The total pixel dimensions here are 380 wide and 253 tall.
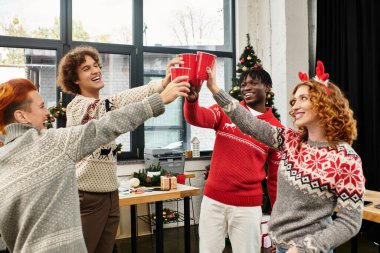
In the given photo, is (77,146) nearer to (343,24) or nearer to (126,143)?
(126,143)

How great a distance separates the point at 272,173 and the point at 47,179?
1.28 meters

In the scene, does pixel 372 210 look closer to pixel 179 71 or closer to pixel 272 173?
pixel 272 173

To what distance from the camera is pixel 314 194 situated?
1.35 meters

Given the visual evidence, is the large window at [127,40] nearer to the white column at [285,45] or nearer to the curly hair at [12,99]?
the white column at [285,45]

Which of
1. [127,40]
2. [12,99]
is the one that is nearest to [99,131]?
[12,99]

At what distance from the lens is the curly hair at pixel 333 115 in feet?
4.66

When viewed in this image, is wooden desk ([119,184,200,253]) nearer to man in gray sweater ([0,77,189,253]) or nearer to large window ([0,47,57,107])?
man in gray sweater ([0,77,189,253])

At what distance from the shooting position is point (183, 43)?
534 centimetres

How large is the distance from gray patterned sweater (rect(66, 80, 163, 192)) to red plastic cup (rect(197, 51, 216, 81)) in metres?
0.29

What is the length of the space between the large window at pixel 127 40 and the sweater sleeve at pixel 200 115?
286 cm

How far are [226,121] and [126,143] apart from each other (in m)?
3.12

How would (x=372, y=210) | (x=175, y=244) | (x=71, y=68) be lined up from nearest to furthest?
(x=71, y=68), (x=372, y=210), (x=175, y=244)

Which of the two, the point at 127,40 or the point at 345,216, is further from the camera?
the point at 127,40

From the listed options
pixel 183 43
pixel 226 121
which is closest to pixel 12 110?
pixel 226 121
